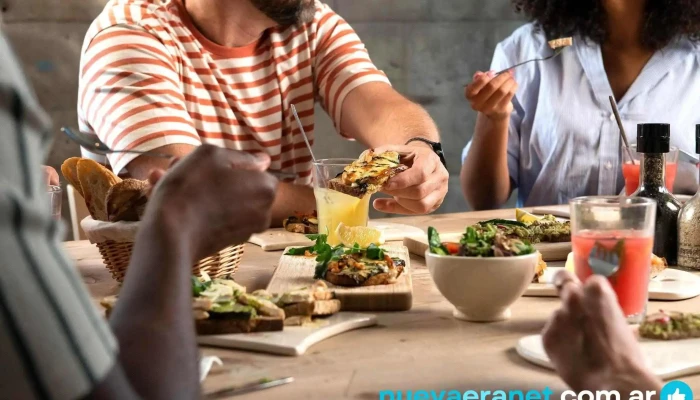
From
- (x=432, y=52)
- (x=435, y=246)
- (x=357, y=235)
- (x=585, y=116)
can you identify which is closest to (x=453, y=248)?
(x=435, y=246)

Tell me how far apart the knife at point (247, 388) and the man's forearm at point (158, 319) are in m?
0.16

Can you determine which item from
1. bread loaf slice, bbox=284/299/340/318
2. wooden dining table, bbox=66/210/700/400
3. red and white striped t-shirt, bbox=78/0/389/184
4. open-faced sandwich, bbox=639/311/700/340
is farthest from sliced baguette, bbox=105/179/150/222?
open-faced sandwich, bbox=639/311/700/340

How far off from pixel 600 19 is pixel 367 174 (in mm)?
1623

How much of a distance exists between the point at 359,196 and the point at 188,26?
1.01m

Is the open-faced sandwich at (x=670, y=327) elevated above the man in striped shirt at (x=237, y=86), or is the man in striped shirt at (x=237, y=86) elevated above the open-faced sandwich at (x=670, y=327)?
the man in striped shirt at (x=237, y=86)

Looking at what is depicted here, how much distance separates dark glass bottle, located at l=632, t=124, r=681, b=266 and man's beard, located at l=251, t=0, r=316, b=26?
1236 mm

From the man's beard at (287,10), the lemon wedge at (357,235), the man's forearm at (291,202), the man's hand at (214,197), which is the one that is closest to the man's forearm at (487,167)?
the man's beard at (287,10)

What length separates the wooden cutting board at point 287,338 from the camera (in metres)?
1.12

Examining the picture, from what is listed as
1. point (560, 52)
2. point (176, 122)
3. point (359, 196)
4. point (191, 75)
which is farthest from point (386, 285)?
point (560, 52)

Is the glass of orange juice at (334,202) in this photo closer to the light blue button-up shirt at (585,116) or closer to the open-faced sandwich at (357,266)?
the open-faced sandwich at (357,266)

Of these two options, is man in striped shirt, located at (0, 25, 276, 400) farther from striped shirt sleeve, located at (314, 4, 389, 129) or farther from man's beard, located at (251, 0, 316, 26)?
striped shirt sleeve, located at (314, 4, 389, 129)

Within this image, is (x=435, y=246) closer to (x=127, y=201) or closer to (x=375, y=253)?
(x=375, y=253)

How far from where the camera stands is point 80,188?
167 cm

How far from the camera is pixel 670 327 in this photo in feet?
3.78
